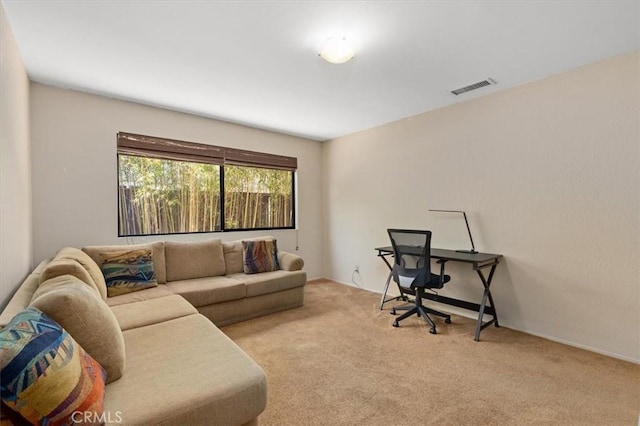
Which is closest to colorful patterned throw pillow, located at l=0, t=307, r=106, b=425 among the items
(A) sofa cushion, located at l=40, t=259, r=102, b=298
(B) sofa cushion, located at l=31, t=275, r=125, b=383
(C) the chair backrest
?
(B) sofa cushion, located at l=31, t=275, r=125, b=383

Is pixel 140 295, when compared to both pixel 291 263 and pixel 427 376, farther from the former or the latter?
pixel 427 376

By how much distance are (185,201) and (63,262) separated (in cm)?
200

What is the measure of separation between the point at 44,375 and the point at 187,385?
523 millimetres

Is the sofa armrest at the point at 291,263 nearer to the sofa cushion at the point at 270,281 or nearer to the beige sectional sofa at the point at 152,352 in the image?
the sofa cushion at the point at 270,281

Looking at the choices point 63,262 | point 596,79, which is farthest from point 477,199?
point 63,262

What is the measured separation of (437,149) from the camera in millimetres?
3604

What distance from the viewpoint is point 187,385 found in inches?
50.9

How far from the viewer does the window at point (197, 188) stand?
11.4ft

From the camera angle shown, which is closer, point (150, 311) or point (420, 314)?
point (150, 311)

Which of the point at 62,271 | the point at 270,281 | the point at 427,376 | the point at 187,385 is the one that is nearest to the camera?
the point at 187,385

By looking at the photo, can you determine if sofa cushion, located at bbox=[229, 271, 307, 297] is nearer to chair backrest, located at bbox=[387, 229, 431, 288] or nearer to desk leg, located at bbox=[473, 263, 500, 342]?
chair backrest, located at bbox=[387, 229, 431, 288]

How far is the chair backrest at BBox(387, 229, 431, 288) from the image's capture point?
9.63ft

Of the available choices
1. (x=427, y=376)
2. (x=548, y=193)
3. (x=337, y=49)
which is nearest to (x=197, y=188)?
(x=337, y=49)

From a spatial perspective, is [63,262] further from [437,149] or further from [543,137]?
[543,137]
